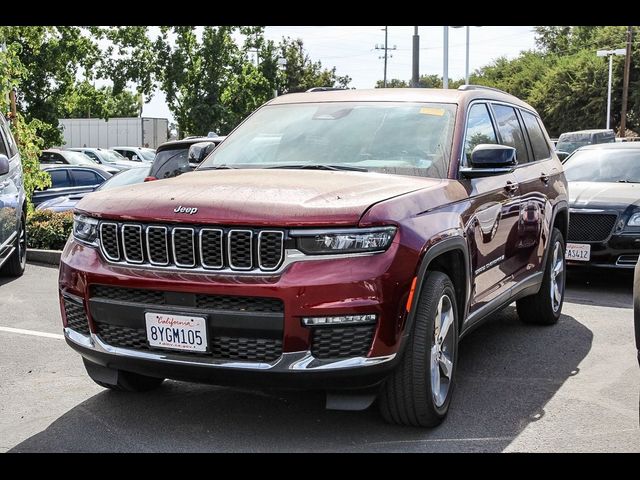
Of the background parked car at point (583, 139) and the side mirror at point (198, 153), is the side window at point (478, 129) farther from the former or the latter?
the background parked car at point (583, 139)

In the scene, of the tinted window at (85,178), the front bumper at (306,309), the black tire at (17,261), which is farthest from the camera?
the tinted window at (85,178)

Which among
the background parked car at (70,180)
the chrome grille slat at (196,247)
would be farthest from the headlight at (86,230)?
the background parked car at (70,180)

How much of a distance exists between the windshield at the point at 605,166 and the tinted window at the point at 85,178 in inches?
387

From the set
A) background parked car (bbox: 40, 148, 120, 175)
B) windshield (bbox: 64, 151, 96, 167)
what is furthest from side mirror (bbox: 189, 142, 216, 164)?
windshield (bbox: 64, 151, 96, 167)

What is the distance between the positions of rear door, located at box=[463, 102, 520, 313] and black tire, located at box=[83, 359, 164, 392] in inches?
78.7

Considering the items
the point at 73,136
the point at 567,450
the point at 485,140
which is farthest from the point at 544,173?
the point at 73,136

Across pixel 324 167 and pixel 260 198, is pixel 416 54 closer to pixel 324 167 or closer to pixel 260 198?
pixel 324 167

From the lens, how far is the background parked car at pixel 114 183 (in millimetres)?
13161

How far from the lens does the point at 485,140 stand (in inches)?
235

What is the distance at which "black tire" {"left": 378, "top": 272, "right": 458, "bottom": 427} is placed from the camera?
4.40 m

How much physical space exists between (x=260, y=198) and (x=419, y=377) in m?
1.18

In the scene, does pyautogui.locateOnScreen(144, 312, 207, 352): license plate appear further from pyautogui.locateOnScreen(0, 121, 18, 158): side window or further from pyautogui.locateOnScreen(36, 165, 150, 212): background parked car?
pyautogui.locateOnScreen(36, 165, 150, 212): background parked car

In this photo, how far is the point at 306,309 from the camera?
13.3 ft

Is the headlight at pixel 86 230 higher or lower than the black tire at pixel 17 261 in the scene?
higher
